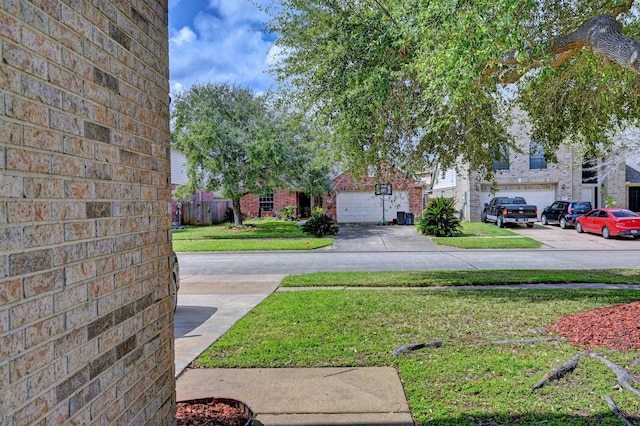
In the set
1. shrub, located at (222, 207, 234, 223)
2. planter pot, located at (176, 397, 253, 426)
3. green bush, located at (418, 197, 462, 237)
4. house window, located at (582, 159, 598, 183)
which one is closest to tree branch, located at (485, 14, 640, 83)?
planter pot, located at (176, 397, 253, 426)

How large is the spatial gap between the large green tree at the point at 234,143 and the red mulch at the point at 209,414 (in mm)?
16671

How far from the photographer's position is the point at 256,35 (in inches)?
374

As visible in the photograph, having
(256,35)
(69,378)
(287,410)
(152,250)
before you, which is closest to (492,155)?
(256,35)

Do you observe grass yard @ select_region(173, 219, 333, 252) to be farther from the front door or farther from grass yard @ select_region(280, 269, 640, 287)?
the front door

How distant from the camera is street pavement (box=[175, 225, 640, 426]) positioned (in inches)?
145

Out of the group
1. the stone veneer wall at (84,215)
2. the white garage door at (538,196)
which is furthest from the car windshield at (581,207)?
the stone veneer wall at (84,215)

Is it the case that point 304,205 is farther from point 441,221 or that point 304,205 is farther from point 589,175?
point 589,175

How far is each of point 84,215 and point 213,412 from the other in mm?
2116

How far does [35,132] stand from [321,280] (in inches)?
325

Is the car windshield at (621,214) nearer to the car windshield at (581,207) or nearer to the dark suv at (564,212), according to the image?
the dark suv at (564,212)

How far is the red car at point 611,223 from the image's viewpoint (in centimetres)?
1864

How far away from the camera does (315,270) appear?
11914 millimetres

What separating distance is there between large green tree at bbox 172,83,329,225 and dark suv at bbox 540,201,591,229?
13546 mm

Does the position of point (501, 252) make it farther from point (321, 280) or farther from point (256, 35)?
point (256, 35)
